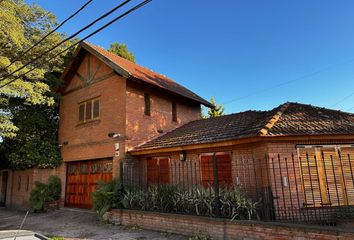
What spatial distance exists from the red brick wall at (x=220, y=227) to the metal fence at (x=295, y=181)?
0.66 m

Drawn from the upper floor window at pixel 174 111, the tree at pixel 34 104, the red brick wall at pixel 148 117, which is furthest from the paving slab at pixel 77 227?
the upper floor window at pixel 174 111

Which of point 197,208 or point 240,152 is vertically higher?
point 240,152

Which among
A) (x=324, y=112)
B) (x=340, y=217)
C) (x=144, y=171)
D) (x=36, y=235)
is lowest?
(x=340, y=217)

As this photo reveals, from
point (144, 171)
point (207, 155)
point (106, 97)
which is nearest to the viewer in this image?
point (207, 155)

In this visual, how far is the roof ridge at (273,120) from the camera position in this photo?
28.2ft

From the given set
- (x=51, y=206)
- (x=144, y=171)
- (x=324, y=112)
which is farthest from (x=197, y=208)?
(x=51, y=206)

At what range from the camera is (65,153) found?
49.8ft

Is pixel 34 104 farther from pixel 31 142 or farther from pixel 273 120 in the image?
pixel 273 120

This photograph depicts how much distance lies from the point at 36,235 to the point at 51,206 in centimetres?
1150

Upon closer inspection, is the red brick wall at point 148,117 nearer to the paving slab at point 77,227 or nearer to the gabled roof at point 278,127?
the gabled roof at point 278,127

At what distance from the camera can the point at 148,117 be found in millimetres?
13586

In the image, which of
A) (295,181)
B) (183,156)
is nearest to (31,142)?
(183,156)

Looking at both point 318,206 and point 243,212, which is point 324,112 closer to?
point 318,206

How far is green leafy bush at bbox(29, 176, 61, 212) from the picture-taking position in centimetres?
1390
